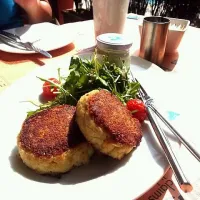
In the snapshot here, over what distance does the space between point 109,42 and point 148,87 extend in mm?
266

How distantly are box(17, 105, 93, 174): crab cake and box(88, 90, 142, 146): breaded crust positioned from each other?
0.08 metres

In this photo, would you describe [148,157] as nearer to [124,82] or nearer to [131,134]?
[131,134]

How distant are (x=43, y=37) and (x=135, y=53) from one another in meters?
0.56

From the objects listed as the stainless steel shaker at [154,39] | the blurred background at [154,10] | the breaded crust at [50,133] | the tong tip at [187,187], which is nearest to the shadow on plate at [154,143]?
the tong tip at [187,187]

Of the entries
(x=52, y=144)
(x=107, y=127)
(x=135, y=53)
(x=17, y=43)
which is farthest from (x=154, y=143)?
(x=17, y=43)

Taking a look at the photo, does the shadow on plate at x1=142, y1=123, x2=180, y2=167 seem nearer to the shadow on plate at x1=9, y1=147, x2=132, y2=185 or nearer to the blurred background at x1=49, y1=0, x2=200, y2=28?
the shadow on plate at x1=9, y1=147, x2=132, y2=185

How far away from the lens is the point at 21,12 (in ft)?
6.80

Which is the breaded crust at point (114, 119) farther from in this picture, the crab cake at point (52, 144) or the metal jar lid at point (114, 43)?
the metal jar lid at point (114, 43)

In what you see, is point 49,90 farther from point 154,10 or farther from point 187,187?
point 154,10

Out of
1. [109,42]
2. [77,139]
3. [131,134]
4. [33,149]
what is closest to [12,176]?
[33,149]

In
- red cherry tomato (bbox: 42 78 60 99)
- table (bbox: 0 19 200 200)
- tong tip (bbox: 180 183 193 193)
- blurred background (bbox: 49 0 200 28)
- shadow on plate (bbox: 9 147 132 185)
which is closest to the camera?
tong tip (bbox: 180 183 193 193)

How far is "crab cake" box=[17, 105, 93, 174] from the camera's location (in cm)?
76

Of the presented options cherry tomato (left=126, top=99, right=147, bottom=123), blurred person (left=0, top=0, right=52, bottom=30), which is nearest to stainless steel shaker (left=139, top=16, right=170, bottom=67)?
cherry tomato (left=126, top=99, right=147, bottom=123)

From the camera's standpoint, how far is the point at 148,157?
800mm
